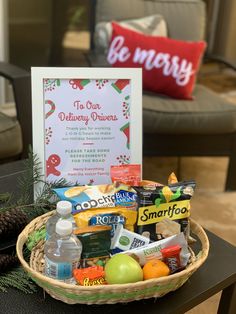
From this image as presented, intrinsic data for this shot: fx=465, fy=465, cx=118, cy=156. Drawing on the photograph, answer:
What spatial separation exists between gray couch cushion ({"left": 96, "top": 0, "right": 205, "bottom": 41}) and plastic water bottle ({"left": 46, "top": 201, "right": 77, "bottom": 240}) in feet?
5.41

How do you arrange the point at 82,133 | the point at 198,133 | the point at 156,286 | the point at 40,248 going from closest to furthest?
the point at 156,286
the point at 40,248
the point at 82,133
the point at 198,133

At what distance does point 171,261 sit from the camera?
896 millimetres

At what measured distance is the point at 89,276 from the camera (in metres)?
0.85

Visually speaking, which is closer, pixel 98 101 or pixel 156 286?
pixel 156 286

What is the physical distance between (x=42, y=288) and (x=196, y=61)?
152 cm

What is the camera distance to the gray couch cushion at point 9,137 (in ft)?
5.56

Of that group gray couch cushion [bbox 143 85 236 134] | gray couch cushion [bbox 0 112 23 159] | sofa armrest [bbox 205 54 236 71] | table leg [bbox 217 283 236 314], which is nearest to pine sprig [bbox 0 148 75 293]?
table leg [bbox 217 283 236 314]

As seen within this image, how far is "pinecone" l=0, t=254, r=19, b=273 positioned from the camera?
3.08 ft

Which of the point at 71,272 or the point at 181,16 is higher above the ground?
the point at 181,16

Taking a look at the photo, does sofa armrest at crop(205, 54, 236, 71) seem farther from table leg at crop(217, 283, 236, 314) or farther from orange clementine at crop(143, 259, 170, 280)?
orange clementine at crop(143, 259, 170, 280)

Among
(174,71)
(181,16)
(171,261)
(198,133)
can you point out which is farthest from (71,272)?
(181,16)

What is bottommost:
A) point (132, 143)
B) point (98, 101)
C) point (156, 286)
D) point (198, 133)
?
point (198, 133)

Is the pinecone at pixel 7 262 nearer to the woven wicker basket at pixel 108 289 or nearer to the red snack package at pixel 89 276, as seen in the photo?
the woven wicker basket at pixel 108 289

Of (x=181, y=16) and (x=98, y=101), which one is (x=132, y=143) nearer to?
(x=98, y=101)
